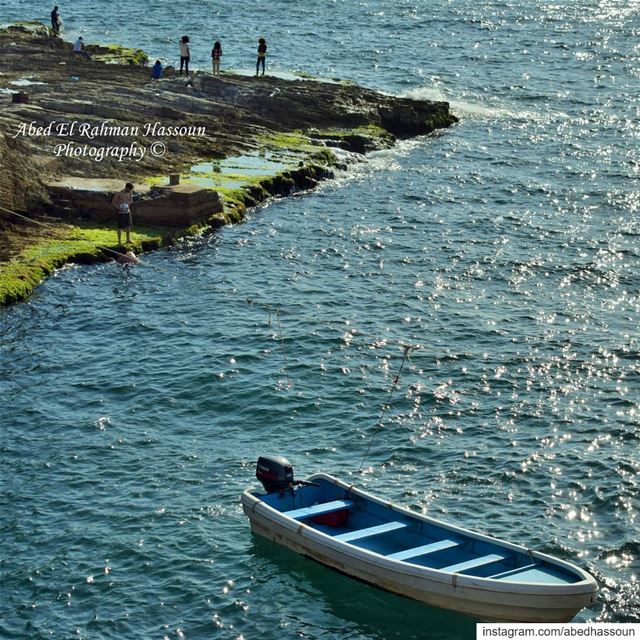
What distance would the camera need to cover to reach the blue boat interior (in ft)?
70.9

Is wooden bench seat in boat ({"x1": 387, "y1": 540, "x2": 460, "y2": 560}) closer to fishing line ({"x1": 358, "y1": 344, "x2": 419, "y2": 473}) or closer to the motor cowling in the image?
the motor cowling

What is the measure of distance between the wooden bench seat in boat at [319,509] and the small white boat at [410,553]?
0.02m

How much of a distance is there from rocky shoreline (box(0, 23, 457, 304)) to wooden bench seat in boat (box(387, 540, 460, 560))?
60.9ft

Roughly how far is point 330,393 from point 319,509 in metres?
7.41

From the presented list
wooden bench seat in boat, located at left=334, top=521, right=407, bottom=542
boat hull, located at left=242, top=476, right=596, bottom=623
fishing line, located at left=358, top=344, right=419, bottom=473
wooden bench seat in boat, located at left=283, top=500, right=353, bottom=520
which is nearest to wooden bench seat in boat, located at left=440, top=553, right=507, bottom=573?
boat hull, located at left=242, top=476, right=596, bottom=623

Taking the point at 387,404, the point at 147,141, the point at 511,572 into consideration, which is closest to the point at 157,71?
the point at 147,141

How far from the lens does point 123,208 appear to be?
4053 centimetres

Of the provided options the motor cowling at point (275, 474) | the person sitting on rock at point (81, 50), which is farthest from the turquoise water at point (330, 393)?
the person sitting on rock at point (81, 50)

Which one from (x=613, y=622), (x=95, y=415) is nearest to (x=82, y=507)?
(x=95, y=415)

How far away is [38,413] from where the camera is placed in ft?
97.4

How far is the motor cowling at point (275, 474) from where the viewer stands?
2458 centimetres

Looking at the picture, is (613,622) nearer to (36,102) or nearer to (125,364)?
(125,364)

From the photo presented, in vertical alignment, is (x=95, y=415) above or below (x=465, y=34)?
below

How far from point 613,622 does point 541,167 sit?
36915mm
